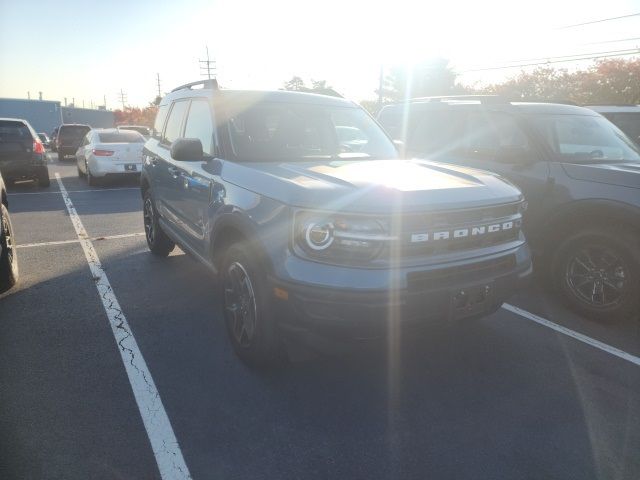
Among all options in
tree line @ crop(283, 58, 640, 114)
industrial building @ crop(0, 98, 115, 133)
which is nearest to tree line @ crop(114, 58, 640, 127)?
tree line @ crop(283, 58, 640, 114)

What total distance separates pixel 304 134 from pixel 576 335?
2879 mm

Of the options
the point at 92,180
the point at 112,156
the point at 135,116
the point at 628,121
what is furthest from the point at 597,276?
the point at 135,116

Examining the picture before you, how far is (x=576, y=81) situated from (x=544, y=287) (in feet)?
94.6

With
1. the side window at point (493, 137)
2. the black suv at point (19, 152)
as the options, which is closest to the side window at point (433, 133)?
the side window at point (493, 137)

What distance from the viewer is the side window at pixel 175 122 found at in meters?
4.67

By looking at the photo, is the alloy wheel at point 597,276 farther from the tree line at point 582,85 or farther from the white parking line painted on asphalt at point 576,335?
the tree line at point 582,85

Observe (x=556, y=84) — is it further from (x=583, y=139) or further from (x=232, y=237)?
(x=232, y=237)

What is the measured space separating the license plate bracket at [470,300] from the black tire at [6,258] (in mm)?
4189

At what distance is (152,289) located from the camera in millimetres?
4922

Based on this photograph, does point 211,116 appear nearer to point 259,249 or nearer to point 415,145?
point 259,249

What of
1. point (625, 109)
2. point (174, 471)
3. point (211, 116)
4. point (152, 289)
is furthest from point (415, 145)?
point (174, 471)

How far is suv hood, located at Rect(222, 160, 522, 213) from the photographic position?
2658mm

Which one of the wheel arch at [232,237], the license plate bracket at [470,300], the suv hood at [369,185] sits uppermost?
the suv hood at [369,185]

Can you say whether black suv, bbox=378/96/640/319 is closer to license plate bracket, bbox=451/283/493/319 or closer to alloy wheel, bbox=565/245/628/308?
alloy wheel, bbox=565/245/628/308
